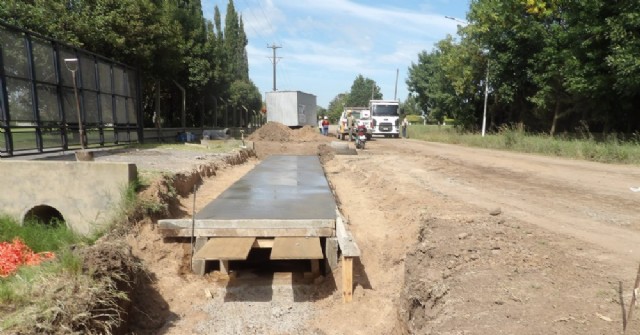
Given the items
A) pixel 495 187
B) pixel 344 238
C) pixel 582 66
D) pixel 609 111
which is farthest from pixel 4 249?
pixel 609 111

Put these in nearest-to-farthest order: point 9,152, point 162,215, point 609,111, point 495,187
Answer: point 162,215, point 9,152, point 495,187, point 609,111

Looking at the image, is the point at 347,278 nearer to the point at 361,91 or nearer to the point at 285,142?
the point at 285,142

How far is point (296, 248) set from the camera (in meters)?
6.12

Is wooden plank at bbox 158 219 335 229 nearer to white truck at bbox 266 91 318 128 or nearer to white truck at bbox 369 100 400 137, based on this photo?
white truck at bbox 369 100 400 137

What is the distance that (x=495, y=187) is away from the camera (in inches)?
406

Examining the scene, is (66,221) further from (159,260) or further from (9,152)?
(9,152)

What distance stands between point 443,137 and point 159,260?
86.8 ft

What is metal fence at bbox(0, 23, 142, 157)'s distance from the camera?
9445 mm

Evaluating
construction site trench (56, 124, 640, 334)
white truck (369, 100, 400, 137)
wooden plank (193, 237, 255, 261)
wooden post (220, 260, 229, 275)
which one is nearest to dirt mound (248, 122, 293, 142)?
white truck (369, 100, 400, 137)

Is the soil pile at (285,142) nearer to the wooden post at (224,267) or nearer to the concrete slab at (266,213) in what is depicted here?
the concrete slab at (266,213)

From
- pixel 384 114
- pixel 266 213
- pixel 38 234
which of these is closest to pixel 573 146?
pixel 266 213

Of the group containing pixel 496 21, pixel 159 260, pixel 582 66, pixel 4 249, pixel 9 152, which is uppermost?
pixel 496 21

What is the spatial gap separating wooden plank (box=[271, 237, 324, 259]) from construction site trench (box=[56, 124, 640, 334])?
67 cm

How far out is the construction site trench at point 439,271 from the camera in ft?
12.7
